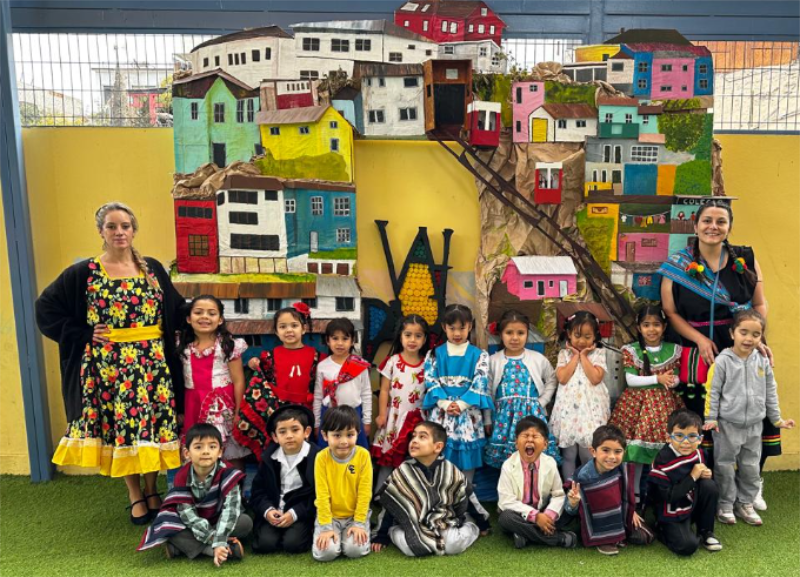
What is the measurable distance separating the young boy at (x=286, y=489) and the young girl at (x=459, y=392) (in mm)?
715

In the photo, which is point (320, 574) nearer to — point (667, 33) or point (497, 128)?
A: point (497, 128)

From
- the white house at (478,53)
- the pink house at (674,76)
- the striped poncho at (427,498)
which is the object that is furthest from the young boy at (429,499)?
the pink house at (674,76)

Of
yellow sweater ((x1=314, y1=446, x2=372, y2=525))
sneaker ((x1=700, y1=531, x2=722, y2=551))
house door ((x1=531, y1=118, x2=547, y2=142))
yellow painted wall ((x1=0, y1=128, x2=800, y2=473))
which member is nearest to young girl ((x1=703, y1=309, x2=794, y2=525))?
sneaker ((x1=700, y1=531, x2=722, y2=551))

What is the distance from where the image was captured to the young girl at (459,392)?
3520 mm

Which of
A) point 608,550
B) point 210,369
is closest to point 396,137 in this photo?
point 210,369

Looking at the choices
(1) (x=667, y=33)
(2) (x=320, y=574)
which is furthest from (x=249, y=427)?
(1) (x=667, y=33)

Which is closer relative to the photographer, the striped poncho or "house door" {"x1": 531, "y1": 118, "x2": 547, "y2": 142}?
the striped poncho

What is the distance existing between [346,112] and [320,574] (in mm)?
2506

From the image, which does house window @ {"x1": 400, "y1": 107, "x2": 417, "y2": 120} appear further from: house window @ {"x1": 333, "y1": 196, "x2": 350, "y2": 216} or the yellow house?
house window @ {"x1": 333, "y1": 196, "x2": 350, "y2": 216}

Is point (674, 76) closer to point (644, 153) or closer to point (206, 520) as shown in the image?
point (644, 153)

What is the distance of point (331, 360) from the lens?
3.69 metres

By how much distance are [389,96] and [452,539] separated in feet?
8.12

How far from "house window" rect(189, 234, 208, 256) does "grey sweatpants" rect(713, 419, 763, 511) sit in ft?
9.93

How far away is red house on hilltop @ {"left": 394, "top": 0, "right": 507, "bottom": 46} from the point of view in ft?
12.7
